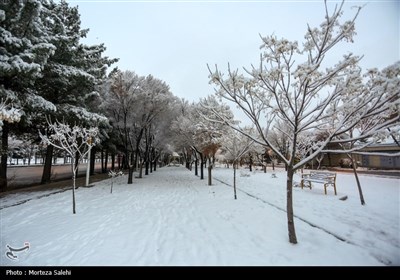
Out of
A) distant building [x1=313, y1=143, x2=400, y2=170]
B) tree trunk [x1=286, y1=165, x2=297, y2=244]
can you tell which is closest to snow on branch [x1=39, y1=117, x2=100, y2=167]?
→ tree trunk [x1=286, y1=165, x2=297, y2=244]

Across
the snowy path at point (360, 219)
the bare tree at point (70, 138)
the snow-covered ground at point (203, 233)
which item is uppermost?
the bare tree at point (70, 138)

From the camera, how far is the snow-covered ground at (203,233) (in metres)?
4.34

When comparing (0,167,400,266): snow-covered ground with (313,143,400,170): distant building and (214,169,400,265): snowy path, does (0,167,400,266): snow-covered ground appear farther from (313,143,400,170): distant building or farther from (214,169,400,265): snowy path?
(313,143,400,170): distant building

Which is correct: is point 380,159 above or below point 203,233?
above

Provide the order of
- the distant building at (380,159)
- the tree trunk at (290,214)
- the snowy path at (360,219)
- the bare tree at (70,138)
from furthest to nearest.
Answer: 1. the distant building at (380,159)
2. the bare tree at (70,138)
3. the tree trunk at (290,214)
4. the snowy path at (360,219)

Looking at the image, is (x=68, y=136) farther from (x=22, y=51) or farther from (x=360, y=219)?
(x=360, y=219)

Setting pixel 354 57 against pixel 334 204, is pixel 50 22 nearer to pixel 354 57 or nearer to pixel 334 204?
pixel 354 57

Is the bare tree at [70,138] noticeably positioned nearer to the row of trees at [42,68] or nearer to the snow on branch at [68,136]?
the snow on branch at [68,136]

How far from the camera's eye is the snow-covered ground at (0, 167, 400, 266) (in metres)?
4.34

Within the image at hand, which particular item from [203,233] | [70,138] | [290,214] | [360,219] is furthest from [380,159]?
[70,138]

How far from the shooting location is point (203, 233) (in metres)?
5.86

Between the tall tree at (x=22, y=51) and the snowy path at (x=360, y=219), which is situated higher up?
the tall tree at (x=22, y=51)

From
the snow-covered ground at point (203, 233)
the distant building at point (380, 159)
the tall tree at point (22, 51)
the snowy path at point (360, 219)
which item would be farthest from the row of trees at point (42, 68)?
the distant building at point (380, 159)
